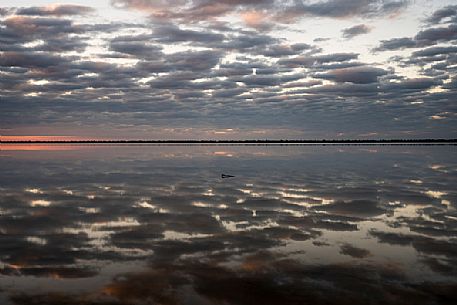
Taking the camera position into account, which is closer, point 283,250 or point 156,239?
point 283,250

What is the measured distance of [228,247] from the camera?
1467 centimetres

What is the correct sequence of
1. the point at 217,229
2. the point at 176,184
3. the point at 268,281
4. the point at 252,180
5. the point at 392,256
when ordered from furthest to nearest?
the point at 252,180 → the point at 176,184 → the point at 217,229 → the point at 392,256 → the point at 268,281

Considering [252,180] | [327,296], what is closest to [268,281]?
[327,296]

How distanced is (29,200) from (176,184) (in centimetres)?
1044

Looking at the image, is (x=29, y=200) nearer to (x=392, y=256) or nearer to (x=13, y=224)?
(x=13, y=224)

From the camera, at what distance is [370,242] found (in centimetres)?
1522

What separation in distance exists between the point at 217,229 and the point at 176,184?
1520 centimetres

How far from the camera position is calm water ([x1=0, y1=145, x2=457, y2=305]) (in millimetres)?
10438

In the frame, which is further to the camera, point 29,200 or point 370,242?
point 29,200

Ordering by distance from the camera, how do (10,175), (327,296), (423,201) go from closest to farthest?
(327,296), (423,201), (10,175)

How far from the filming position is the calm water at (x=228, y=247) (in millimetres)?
10438

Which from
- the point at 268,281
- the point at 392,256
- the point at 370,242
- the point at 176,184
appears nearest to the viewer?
the point at 268,281

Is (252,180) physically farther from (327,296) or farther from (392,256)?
(327,296)

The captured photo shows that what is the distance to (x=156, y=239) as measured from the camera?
15773 mm
